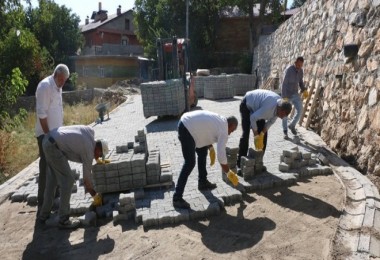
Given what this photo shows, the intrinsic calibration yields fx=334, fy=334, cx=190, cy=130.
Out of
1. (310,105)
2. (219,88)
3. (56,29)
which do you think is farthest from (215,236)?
(56,29)

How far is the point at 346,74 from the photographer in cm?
650

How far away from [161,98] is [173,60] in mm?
1856

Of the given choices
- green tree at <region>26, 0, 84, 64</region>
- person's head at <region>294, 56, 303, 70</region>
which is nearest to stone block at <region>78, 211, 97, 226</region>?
person's head at <region>294, 56, 303, 70</region>

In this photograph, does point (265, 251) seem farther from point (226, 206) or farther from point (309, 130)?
point (309, 130)

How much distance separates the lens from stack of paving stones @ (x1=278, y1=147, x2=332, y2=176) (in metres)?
5.30

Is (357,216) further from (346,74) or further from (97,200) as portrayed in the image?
(346,74)

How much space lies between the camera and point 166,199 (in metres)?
4.65

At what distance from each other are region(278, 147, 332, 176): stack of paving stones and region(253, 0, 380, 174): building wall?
24.6 inches

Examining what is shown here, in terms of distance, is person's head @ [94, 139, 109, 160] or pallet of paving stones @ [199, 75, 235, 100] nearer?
person's head @ [94, 139, 109, 160]

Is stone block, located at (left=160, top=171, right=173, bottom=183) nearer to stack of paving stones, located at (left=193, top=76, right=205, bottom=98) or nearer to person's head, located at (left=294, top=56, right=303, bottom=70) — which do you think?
person's head, located at (left=294, top=56, right=303, bottom=70)

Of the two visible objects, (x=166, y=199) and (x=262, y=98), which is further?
(x=262, y=98)

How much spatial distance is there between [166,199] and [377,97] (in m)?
3.56

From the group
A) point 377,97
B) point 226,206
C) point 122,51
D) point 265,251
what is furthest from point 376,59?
point 122,51

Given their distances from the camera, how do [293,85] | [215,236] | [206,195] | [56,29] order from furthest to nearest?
[56,29] < [293,85] < [206,195] < [215,236]
